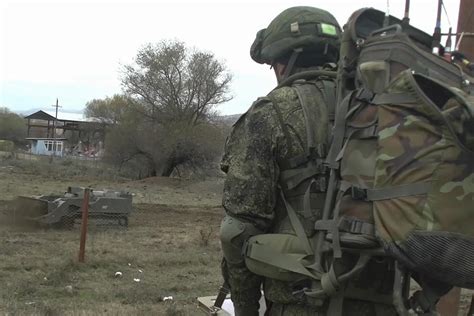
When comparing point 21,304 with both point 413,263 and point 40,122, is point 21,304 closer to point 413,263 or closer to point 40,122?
point 413,263

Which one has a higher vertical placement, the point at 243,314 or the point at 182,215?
the point at 243,314

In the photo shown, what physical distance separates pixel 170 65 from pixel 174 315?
36245mm

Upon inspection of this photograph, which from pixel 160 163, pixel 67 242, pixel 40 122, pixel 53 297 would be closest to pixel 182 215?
pixel 67 242

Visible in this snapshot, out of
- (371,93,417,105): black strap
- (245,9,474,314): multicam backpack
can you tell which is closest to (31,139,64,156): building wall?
(245,9,474,314): multicam backpack

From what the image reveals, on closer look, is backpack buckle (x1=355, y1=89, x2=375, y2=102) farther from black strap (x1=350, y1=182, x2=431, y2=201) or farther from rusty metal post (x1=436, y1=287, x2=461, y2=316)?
rusty metal post (x1=436, y1=287, x2=461, y2=316)

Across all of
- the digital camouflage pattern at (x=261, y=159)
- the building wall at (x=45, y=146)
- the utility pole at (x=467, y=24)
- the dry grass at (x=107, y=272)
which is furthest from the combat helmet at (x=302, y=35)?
the building wall at (x=45, y=146)

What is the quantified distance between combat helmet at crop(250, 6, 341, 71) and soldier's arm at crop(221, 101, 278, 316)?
0.39m

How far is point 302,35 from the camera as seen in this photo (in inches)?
105

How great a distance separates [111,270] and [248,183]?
7.69m

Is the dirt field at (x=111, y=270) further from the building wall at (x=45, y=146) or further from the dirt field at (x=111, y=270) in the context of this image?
the building wall at (x=45, y=146)

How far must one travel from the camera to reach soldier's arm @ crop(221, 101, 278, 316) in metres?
2.49

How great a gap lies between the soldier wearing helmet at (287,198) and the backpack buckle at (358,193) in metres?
0.29

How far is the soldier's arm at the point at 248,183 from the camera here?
8.18 feet

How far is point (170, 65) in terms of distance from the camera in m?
41.7
